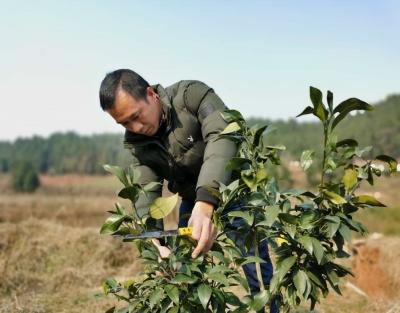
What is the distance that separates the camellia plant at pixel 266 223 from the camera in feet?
6.82

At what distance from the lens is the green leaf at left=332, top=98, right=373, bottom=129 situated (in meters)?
1.98

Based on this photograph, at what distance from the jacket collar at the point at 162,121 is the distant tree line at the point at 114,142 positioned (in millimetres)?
21235

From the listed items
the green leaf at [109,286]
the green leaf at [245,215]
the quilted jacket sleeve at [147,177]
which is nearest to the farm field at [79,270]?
the quilted jacket sleeve at [147,177]

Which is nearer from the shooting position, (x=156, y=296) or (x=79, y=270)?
(x=156, y=296)

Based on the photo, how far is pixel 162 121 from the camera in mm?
2717

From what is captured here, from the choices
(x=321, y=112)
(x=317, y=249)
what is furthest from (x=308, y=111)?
(x=317, y=249)

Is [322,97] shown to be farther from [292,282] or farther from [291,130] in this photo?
[291,130]

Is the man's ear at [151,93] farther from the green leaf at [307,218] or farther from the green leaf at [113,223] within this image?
the green leaf at [307,218]

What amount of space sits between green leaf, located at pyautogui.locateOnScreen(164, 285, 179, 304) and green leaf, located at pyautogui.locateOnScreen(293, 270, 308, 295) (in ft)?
1.53

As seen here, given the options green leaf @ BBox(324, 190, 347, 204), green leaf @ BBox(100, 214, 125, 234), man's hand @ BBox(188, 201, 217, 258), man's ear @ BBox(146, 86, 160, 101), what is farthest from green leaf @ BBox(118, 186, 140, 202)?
green leaf @ BBox(324, 190, 347, 204)

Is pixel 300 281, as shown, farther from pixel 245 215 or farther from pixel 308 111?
pixel 308 111

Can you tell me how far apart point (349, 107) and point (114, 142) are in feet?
199

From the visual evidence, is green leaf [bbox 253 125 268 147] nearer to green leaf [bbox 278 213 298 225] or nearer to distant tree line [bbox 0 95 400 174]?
green leaf [bbox 278 213 298 225]

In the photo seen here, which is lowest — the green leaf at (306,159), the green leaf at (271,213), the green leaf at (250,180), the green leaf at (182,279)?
the green leaf at (182,279)
